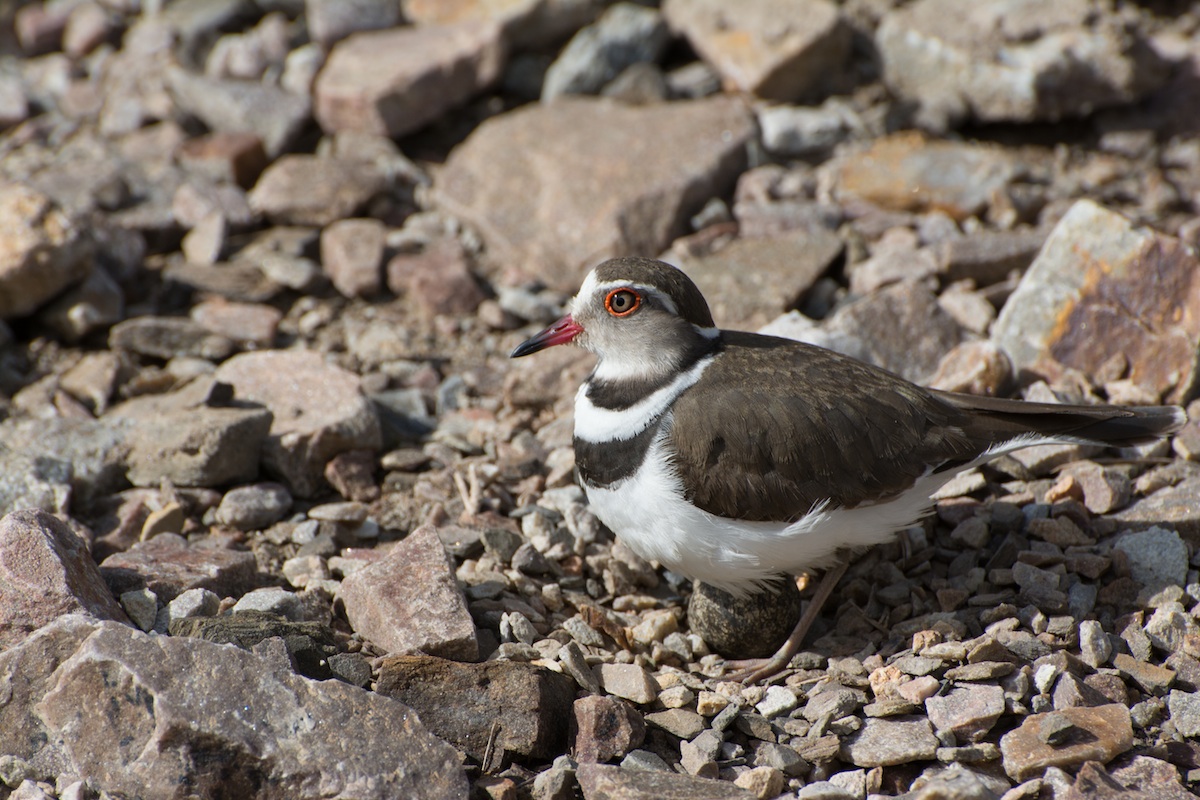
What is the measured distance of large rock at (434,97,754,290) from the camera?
750 cm

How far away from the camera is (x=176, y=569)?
4.79 metres

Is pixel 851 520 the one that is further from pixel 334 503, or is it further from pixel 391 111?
pixel 391 111

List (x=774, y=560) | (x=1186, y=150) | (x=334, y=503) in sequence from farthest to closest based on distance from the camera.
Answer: (x=1186, y=150), (x=334, y=503), (x=774, y=560)

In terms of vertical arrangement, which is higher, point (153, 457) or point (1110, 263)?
point (1110, 263)

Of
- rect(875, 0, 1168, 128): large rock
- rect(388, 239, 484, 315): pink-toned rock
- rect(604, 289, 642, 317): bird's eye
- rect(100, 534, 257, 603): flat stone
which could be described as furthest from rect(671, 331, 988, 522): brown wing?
rect(875, 0, 1168, 128): large rock

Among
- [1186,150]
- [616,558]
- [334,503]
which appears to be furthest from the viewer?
[1186,150]

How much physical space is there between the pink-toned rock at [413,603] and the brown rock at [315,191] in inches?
149

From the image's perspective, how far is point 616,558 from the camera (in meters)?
5.44

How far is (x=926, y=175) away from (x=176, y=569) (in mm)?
5516

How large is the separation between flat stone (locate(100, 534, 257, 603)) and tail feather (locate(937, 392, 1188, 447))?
10.8 ft

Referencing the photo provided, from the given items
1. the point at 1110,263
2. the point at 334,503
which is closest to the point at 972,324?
the point at 1110,263

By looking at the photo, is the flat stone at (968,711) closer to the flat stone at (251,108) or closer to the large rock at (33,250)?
the large rock at (33,250)

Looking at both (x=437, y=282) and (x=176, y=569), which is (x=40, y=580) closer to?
(x=176, y=569)

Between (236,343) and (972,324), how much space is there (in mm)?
4521
